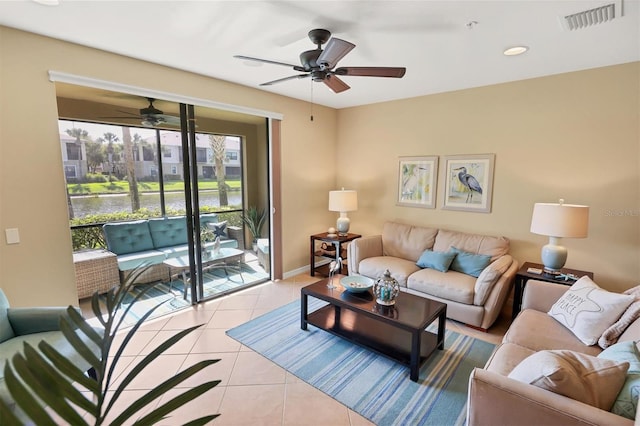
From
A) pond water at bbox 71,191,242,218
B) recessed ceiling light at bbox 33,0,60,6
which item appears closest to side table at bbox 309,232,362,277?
pond water at bbox 71,191,242,218

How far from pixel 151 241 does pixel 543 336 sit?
4.25m

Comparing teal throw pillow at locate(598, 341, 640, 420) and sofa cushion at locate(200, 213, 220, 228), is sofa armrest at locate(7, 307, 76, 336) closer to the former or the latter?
sofa cushion at locate(200, 213, 220, 228)

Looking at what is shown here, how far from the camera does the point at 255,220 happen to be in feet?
14.3

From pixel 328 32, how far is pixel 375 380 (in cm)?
262

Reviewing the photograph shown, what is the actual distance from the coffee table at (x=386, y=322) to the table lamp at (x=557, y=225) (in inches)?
46.6

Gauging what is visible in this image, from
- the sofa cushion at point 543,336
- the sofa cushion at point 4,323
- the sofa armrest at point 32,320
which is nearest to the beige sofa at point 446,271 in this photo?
the sofa cushion at point 543,336

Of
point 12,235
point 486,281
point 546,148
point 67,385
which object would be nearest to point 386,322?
point 486,281

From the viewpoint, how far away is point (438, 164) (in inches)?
159

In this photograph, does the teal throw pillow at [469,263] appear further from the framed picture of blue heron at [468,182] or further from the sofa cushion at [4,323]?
the sofa cushion at [4,323]

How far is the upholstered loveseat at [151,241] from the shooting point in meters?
3.78

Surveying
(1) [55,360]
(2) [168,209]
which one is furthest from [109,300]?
(2) [168,209]

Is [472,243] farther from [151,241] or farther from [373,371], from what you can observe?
[151,241]

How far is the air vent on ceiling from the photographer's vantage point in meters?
1.91

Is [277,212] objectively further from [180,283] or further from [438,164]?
[438,164]
